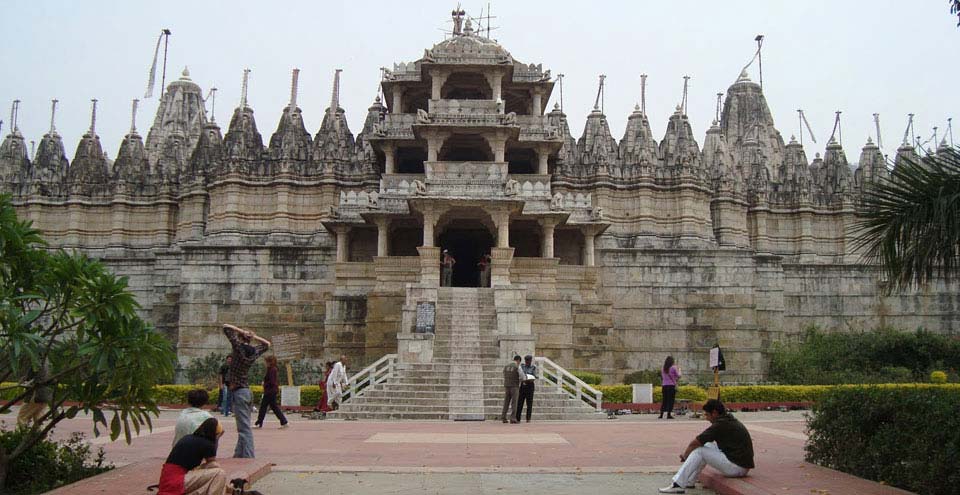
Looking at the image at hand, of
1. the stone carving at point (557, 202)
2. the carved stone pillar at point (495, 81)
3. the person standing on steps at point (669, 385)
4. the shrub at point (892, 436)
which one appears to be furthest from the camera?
the carved stone pillar at point (495, 81)

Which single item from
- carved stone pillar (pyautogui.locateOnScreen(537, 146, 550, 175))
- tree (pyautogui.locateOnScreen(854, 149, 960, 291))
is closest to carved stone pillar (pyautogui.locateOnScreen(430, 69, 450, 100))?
carved stone pillar (pyautogui.locateOnScreen(537, 146, 550, 175))

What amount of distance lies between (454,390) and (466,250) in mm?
15125

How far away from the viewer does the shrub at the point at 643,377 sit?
35037 mm

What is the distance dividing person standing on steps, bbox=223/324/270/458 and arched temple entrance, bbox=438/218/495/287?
2465cm

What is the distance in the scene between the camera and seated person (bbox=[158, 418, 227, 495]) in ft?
29.6

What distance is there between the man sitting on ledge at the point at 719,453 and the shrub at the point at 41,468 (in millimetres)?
7549

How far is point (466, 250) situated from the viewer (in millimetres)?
39156

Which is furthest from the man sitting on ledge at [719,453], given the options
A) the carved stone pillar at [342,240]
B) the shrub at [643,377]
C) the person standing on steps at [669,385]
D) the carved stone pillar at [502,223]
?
the carved stone pillar at [342,240]

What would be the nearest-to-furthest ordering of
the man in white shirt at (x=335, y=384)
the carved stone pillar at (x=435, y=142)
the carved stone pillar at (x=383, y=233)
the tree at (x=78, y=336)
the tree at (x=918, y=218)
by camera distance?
the tree at (x=78, y=336)
the tree at (x=918, y=218)
the man in white shirt at (x=335, y=384)
the carved stone pillar at (x=383, y=233)
the carved stone pillar at (x=435, y=142)

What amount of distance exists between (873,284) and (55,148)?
43666mm

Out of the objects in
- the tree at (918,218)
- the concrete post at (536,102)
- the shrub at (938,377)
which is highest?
the concrete post at (536,102)

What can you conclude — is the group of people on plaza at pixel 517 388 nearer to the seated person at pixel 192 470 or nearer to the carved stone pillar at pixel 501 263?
the carved stone pillar at pixel 501 263

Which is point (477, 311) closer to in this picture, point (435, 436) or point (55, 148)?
point (435, 436)

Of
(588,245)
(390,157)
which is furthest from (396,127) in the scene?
(588,245)
